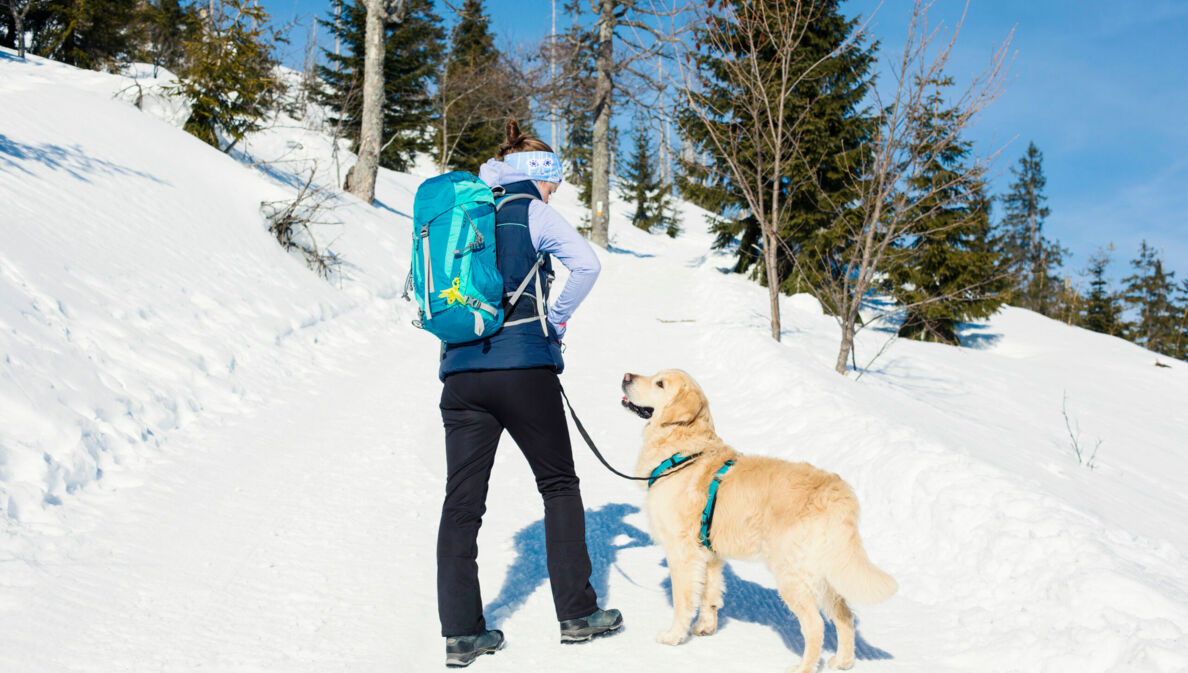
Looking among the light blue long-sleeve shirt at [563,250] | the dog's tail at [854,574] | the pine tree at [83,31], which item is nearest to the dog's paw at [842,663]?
the dog's tail at [854,574]

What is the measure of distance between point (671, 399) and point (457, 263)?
53.2 inches

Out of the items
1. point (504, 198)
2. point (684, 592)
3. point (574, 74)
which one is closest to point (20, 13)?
point (574, 74)

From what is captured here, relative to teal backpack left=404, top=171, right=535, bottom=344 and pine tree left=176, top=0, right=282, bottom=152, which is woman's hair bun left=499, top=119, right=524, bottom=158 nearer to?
teal backpack left=404, top=171, right=535, bottom=344

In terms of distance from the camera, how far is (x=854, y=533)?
2643 millimetres

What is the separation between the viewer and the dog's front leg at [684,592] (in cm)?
297

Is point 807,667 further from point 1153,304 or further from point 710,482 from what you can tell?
Result: point 1153,304

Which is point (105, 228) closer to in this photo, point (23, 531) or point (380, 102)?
point (23, 531)

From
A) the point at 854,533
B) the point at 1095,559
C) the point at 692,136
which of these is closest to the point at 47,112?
the point at 854,533

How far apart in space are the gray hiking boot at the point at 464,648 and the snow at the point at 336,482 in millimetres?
99

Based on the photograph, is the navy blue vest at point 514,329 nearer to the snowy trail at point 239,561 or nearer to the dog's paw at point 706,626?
the snowy trail at point 239,561

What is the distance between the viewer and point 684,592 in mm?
2982

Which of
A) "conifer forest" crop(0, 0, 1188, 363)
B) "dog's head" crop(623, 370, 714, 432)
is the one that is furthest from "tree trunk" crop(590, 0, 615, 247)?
"dog's head" crop(623, 370, 714, 432)

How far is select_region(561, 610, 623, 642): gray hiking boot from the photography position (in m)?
2.83

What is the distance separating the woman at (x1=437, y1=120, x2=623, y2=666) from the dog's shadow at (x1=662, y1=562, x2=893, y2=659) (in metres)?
0.78
